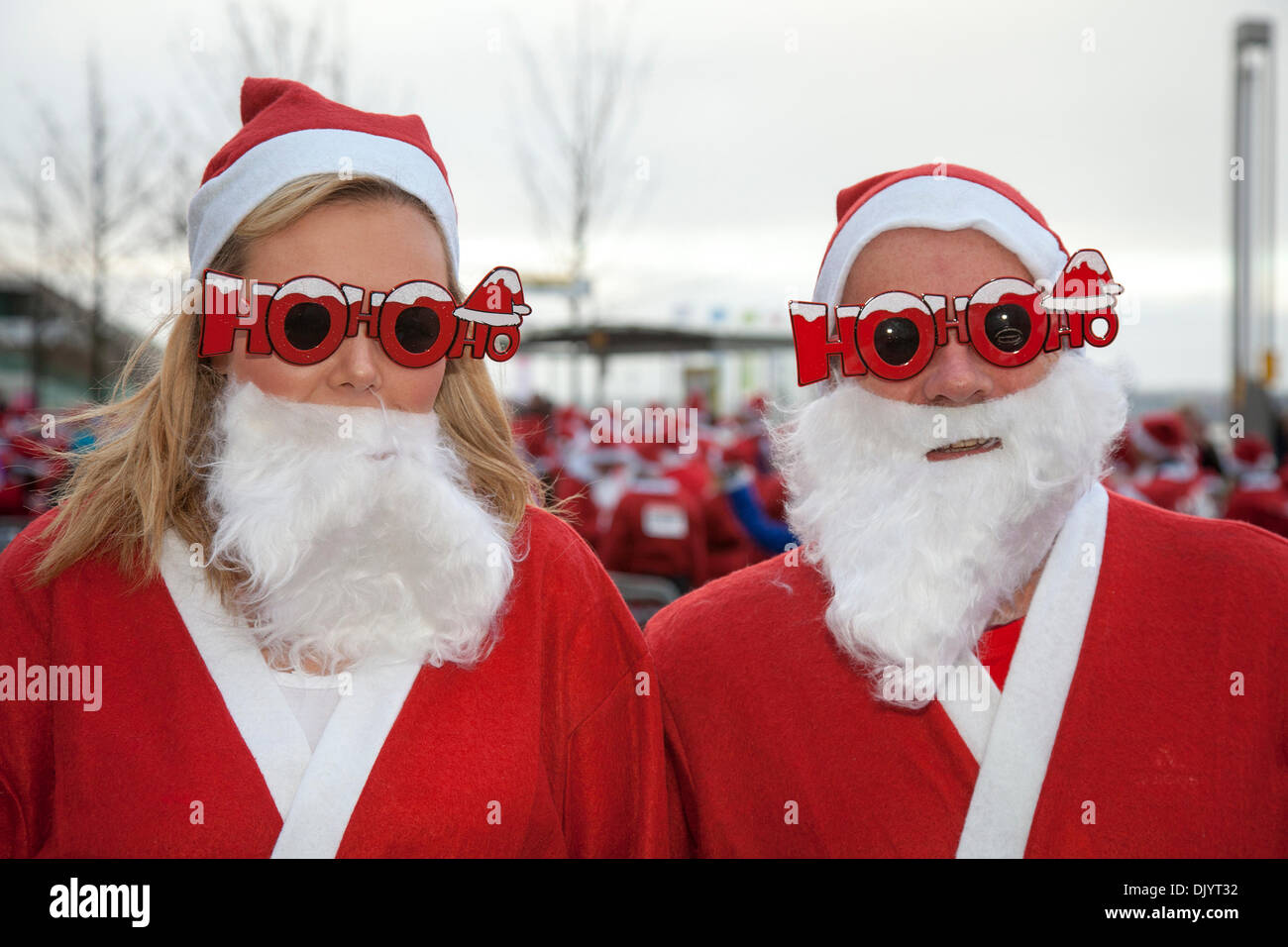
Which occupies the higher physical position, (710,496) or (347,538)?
(347,538)

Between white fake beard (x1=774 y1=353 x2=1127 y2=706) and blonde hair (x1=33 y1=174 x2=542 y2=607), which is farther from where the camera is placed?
white fake beard (x1=774 y1=353 x2=1127 y2=706)

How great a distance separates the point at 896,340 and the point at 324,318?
1.04 m

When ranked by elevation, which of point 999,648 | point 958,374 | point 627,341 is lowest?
point 999,648

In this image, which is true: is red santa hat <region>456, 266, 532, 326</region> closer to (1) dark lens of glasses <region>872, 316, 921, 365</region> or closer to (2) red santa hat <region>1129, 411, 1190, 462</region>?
(1) dark lens of glasses <region>872, 316, 921, 365</region>

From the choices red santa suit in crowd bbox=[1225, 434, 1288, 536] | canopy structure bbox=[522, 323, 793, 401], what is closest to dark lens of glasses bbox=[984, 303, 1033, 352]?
red santa suit in crowd bbox=[1225, 434, 1288, 536]

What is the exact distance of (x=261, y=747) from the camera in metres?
1.87

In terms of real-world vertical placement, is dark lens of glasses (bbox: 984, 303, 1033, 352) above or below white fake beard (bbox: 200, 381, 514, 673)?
above

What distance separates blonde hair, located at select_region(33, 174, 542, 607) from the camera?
1.95 meters

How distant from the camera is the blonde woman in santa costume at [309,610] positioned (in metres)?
1.84

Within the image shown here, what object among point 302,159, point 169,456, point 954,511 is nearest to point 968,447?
point 954,511

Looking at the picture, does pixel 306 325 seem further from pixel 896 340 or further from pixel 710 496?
pixel 710 496

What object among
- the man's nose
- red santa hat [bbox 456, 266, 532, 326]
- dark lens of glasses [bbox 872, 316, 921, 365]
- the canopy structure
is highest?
the canopy structure

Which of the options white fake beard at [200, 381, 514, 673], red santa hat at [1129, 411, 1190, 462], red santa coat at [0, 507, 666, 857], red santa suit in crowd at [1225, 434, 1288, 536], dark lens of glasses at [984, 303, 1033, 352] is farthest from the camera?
red santa hat at [1129, 411, 1190, 462]

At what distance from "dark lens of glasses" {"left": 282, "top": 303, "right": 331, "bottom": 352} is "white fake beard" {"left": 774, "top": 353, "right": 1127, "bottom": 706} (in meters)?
1.06
